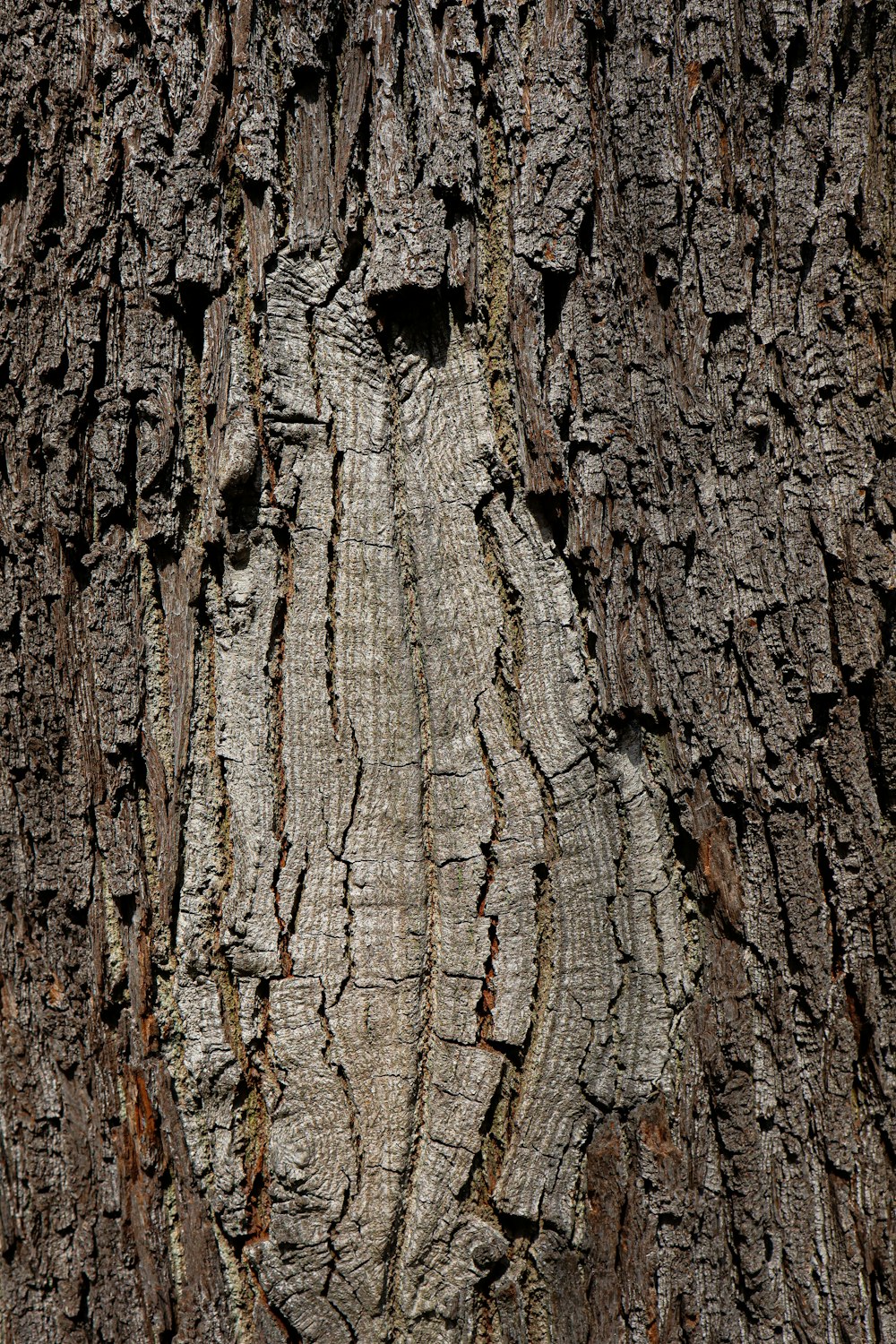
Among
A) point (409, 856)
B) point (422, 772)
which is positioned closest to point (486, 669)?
point (422, 772)

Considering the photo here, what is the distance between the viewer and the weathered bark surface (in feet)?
4.30

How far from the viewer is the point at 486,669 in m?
1.35

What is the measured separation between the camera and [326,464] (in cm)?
135

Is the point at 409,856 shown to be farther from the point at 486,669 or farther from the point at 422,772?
the point at 486,669

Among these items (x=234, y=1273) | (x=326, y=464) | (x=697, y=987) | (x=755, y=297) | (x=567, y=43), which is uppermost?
(x=567, y=43)

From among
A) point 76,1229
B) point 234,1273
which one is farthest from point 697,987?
point 76,1229

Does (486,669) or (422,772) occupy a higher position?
(486,669)

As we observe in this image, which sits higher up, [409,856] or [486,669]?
[486,669]

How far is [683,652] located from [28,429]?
1.15 m

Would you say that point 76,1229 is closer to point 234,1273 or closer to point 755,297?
point 234,1273

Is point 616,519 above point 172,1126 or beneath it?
above

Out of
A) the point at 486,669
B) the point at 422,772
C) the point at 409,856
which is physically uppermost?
the point at 486,669

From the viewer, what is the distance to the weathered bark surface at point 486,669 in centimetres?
131

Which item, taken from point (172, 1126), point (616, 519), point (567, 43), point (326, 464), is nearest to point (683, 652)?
point (616, 519)
